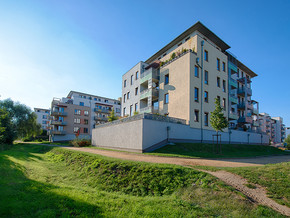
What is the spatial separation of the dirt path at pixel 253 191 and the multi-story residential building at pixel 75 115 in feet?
142

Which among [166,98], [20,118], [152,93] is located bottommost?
[20,118]

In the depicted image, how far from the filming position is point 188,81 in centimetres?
2339

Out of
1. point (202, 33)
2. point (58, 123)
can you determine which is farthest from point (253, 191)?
point (58, 123)

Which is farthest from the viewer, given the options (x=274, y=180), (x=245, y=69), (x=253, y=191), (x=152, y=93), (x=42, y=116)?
(x=42, y=116)

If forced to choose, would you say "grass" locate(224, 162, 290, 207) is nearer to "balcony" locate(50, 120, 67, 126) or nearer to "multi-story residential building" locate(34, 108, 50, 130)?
"balcony" locate(50, 120, 67, 126)

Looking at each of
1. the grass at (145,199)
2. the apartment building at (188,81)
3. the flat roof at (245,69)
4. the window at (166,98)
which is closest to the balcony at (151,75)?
the apartment building at (188,81)

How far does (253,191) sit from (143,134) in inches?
456

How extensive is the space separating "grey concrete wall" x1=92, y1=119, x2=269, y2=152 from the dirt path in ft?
33.6

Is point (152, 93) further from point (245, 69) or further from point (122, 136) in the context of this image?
point (245, 69)

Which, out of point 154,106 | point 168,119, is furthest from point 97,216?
point 154,106

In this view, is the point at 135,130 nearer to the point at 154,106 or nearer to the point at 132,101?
the point at 154,106

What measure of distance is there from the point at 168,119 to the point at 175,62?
11.2 meters

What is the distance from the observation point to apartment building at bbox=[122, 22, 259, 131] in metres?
24.0

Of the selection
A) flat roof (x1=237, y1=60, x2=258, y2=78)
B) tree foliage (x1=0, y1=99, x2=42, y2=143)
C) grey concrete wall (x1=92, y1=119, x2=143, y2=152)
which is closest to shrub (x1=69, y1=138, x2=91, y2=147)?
grey concrete wall (x1=92, y1=119, x2=143, y2=152)
